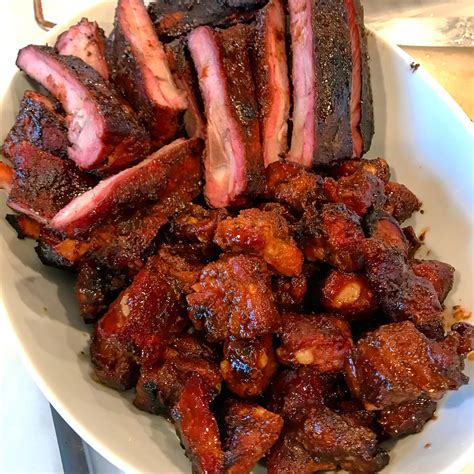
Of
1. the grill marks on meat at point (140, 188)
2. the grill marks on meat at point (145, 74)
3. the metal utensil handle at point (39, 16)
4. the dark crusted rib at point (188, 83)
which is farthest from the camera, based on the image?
the metal utensil handle at point (39, 16)

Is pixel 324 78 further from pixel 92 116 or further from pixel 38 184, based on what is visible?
pixel 38 184

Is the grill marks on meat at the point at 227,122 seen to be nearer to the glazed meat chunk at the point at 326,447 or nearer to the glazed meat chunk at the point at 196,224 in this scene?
the glazed meat chunk at the point at 196,224

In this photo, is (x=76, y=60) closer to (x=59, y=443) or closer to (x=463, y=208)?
(x=59, y=443)

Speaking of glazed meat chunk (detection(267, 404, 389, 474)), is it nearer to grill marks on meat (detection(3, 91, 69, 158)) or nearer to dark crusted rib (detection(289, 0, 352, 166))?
dark crusted rib (detection(289, 0, 352, 166))

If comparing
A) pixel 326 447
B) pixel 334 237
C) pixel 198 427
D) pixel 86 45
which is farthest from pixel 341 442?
pixel 86 45

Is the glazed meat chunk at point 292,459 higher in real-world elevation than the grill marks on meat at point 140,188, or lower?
lower

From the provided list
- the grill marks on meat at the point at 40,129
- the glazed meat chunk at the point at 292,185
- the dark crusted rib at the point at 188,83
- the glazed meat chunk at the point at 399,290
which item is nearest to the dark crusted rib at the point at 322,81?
the glazed meat chunk at the point at 292,185

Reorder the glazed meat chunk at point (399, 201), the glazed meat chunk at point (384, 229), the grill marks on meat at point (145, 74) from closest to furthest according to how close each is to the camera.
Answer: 1. the glazed meat chunk at point (384, 229)
2. the grill marks on meat at point (145, 74)
3. the glazed meat chunk at point (399, 201)
